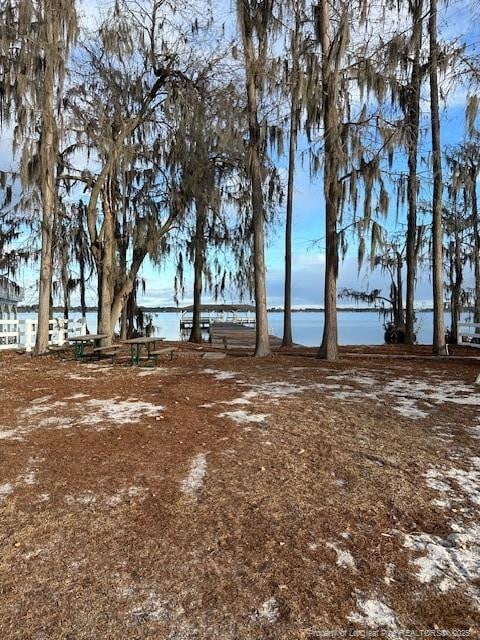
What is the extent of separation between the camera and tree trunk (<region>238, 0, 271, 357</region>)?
10.4 meters

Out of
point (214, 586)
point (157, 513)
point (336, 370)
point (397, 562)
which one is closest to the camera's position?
point (214, 586)

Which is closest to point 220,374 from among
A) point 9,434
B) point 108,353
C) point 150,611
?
point 108,353

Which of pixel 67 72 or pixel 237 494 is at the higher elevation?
pixel 67 72

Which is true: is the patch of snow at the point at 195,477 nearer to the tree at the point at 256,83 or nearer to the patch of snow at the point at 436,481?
the patch of snow at the point at 436,481

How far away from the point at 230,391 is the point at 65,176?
25.8ft

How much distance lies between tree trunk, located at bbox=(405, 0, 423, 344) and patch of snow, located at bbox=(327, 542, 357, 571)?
8573 millimetres

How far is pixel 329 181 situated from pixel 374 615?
8.50 meters

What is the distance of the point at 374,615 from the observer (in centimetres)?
207

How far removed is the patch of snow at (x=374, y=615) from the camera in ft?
6.59

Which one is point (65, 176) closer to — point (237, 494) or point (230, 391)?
point (230, 391)

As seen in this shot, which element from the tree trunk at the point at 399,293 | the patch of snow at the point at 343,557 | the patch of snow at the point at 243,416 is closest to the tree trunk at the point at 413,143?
the tree trunk at the point at 399,293

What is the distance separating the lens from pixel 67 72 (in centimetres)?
1083

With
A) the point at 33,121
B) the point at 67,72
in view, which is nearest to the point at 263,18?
the point at 67,72

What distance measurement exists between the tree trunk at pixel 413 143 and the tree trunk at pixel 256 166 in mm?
3175
